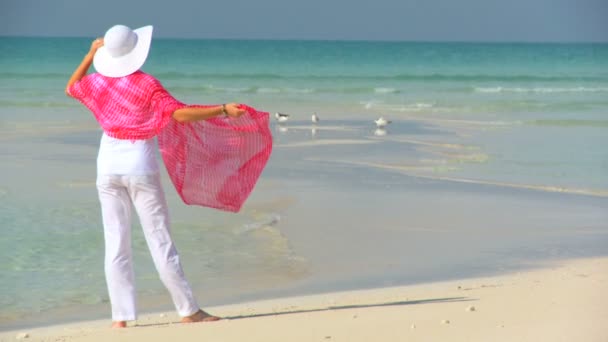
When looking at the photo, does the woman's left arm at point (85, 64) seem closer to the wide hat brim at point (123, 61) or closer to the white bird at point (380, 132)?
the wide hat brim at point (123, 61)

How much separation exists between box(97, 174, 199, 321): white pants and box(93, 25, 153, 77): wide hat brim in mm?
500

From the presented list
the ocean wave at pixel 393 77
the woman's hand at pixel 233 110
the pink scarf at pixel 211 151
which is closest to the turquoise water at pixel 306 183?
the pink scarf at pixel 211 151

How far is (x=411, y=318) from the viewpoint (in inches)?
199

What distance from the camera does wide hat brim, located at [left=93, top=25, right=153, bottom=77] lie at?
16.1 ft

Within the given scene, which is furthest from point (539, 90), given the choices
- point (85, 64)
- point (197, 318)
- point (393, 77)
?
point (85, 64)

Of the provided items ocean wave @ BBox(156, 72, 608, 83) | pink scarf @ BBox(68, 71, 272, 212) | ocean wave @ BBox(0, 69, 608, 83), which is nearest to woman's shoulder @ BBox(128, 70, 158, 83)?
pink scarf @ BBox(68, 71, 272, 212)

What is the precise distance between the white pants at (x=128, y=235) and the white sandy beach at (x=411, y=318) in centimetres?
15

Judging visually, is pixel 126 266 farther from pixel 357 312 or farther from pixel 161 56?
pixel 161 56

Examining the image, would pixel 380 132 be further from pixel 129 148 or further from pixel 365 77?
pixel 365 77

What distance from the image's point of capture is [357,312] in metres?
5.35

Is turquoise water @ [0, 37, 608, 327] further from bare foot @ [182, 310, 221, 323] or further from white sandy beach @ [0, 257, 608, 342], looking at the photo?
bare foot @ [182, 310, 221, 323]

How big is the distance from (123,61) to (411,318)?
6.10ft

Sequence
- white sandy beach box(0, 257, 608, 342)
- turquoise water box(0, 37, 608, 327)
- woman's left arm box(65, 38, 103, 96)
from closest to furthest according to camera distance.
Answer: white sandy beach box(0, 257, 608, 342) → woman's left arm box(65, 38, 103, 96) → turquoise water box(0, 37, 608, 327)

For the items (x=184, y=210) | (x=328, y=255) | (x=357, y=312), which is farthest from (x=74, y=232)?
(x=357, y=312)
